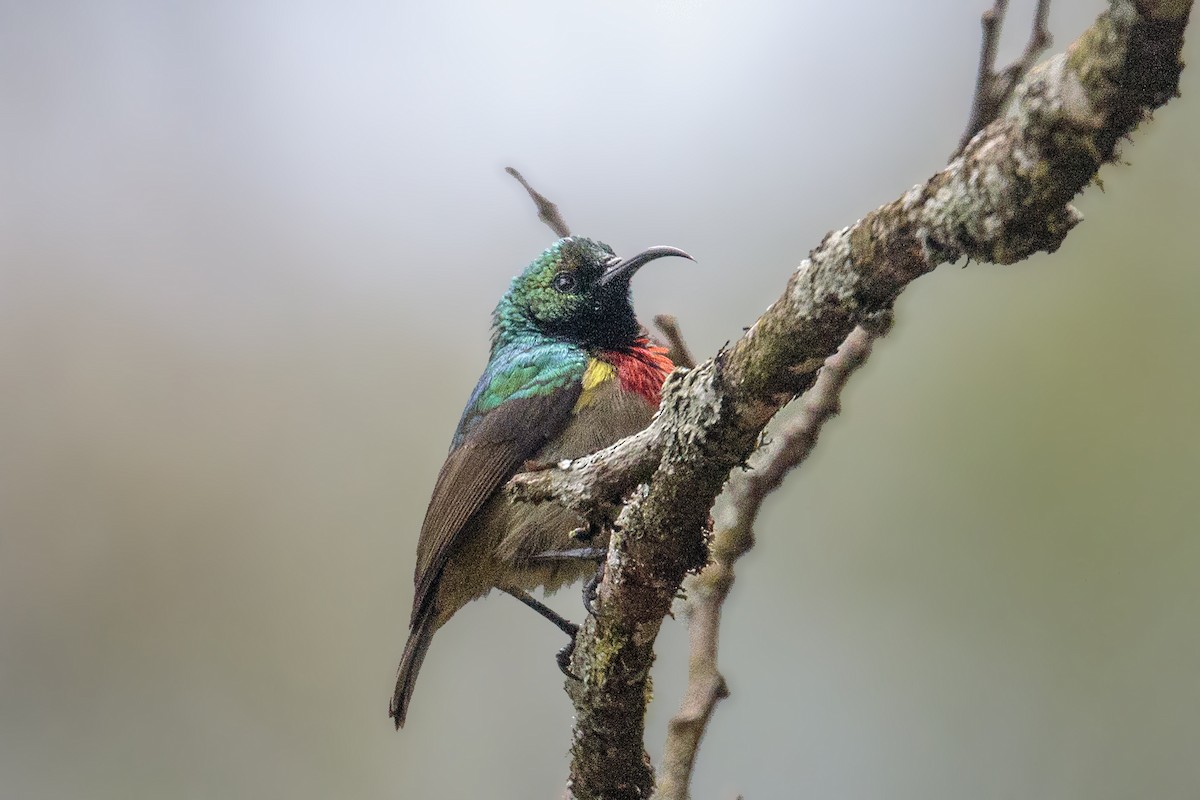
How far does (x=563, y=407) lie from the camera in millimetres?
3652

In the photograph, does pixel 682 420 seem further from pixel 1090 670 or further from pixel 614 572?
pixel 1090 670

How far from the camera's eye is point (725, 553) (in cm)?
333

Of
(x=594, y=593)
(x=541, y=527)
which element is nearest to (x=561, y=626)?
(x=541, y=527)

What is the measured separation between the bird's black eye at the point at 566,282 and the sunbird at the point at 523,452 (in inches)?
6.3

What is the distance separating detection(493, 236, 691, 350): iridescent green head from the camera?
158 inches

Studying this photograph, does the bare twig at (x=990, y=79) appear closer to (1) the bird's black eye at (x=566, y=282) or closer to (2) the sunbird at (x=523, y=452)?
(2) the sunbird at (x=523, y=452)

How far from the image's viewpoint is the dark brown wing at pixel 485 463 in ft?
11.8

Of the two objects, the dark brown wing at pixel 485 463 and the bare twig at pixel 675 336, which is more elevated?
the bare twig at pixel 675 336

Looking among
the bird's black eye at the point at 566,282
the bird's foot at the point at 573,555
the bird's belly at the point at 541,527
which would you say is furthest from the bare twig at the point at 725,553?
the bird's black eye at the point at 566,282

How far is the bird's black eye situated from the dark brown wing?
601 mm

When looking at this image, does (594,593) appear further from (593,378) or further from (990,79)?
(990,79)

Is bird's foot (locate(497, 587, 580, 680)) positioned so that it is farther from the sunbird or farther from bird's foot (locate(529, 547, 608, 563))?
bird's foot (locate(529, 547, 608, 563))

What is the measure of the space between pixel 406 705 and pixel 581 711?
1.20m

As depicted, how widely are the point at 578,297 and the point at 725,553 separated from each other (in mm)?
1326
